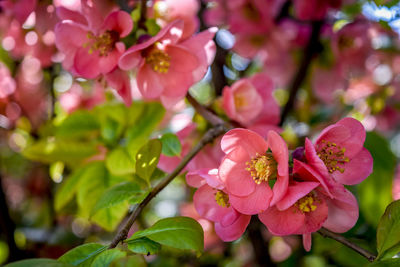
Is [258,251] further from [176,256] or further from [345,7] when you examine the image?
[345,7]

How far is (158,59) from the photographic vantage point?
2.15ft

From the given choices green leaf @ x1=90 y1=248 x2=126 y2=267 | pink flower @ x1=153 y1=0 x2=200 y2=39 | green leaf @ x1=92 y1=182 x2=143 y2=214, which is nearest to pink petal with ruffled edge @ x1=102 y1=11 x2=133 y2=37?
pink flower @ x1=153 y1=0 x2=200 y2=39

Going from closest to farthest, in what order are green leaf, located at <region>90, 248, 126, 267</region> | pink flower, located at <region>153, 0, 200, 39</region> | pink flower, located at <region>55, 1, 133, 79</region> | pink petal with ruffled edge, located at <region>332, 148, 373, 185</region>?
green leaf, located at <region>90, 248, 126, 267</region>, pink petal with ruffled edge, located at <region>332, 148, 373, 185</region>, pink flower, located at <region>55, 1, 133, 79</region>, pink flower, located at <region>153, 0, 200, 39</region>

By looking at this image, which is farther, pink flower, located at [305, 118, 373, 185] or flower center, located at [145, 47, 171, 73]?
flower center, located at [145, 47, 171, 73]

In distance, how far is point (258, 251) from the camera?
3.19ft

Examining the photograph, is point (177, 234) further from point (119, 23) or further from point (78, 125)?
point (78, 125)

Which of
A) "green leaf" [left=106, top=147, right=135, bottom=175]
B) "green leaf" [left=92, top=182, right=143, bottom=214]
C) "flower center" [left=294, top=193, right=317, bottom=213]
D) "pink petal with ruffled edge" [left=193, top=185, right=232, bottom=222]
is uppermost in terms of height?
"flower center" [left=294, top=193, right=317, bottom=213]

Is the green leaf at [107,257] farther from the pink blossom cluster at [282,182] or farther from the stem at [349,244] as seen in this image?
the stem at [349,244]

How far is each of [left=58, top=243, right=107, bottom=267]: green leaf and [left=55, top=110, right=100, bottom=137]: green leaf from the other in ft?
1.39

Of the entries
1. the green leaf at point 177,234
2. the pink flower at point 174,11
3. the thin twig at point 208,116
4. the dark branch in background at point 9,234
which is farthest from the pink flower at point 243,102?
the dark branch in background at point 9,234

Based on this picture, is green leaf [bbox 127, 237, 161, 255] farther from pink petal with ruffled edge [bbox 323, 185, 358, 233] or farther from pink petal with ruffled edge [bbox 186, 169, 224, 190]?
pink petal with ruffled edge [bbox 323, 185, 358, 233]

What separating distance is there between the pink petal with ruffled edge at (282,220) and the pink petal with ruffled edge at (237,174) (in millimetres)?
36

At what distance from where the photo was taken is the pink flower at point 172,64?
0.64m

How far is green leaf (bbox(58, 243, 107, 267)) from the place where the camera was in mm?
442
